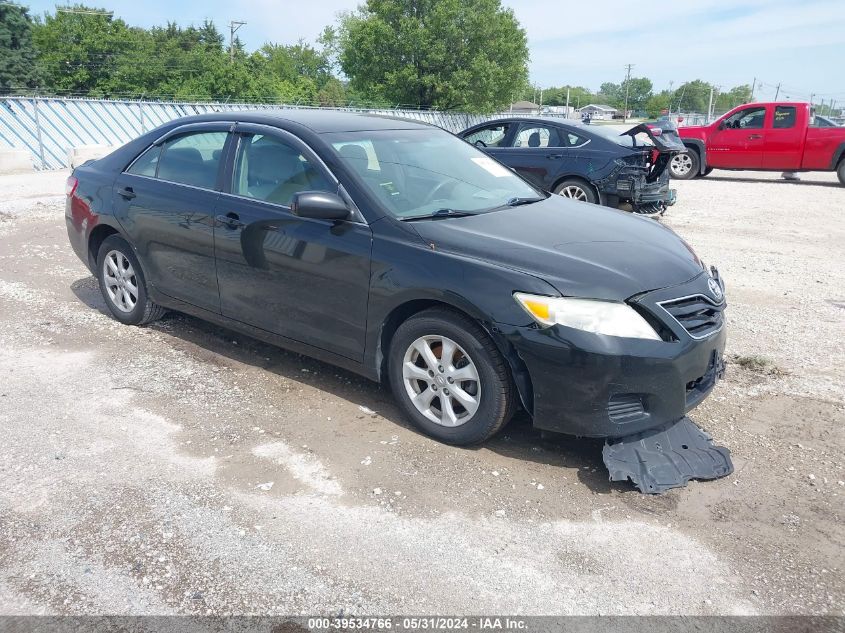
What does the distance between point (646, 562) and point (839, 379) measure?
8.78ft

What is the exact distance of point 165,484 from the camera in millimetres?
3375

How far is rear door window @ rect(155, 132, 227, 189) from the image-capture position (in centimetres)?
470

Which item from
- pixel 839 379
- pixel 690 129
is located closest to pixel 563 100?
pixel 690 129

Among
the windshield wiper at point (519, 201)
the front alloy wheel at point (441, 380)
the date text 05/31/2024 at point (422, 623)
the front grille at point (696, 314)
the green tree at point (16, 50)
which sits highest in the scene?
the green tree at point (16, 50)

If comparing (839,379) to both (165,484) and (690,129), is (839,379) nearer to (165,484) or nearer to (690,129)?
(165,484)

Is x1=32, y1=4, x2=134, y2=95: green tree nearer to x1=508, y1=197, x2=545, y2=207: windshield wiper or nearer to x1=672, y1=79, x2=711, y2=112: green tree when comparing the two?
x1=508, y1=197, x2=545, y2=207: windshield wiper

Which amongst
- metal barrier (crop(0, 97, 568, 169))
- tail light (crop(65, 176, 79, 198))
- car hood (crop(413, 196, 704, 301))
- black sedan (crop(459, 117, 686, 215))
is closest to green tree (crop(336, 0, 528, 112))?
metal barrier (crop(0, 97, 568, 169))

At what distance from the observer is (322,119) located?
461 centimetres

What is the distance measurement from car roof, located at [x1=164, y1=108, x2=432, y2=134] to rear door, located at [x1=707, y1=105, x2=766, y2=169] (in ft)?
45.8

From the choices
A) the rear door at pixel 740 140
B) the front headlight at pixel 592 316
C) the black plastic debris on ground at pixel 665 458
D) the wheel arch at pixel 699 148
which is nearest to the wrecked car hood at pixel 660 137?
the black plastic debris on ground at pixel 665 458

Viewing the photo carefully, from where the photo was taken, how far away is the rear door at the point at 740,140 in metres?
16.3

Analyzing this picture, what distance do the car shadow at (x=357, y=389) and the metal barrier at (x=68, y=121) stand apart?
11.5 meters

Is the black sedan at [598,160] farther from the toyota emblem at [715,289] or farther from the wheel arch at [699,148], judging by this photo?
the wheel arch at [699,148]

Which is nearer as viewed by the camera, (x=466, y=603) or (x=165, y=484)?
(x=466, y=603)
